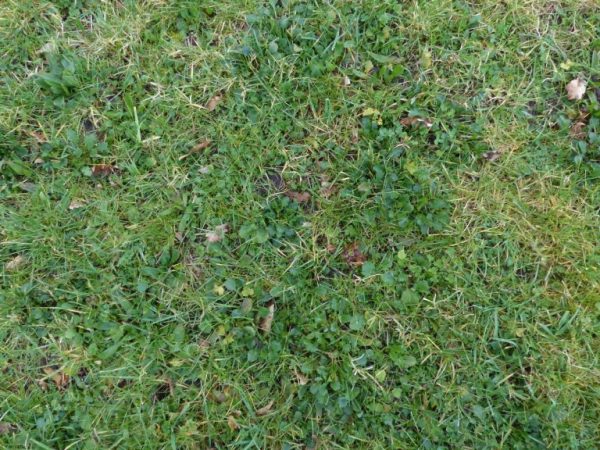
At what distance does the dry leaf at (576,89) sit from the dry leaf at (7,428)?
3405mm

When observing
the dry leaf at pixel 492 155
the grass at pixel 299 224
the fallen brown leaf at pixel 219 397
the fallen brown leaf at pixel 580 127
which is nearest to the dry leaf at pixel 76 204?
the grass at pixel 299 224

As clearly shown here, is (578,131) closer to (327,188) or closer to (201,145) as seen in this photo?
(327,188)

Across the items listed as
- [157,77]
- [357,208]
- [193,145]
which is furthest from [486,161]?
[157,77]

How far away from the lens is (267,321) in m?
2.46

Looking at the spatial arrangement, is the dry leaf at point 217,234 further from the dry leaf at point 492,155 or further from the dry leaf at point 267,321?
the dry leaf at point 492,155

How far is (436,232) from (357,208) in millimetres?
434

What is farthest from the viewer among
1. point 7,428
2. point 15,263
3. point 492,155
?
point 492,155

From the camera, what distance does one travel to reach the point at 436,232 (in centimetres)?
A: 254

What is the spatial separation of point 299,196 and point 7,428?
1.86 m

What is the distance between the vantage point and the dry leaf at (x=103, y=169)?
2.64 metres

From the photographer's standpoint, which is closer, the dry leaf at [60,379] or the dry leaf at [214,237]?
the dry leaf at [60,379]

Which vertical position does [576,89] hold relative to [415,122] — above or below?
above

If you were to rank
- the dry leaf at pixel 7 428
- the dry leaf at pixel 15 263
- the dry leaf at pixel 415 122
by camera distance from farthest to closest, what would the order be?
1. the dry leaf at pixel 415 122
2. the dry leaf at pixel 15 263
3. the dry leaf at pixel 7 428

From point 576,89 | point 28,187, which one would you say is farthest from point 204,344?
point 576,89
